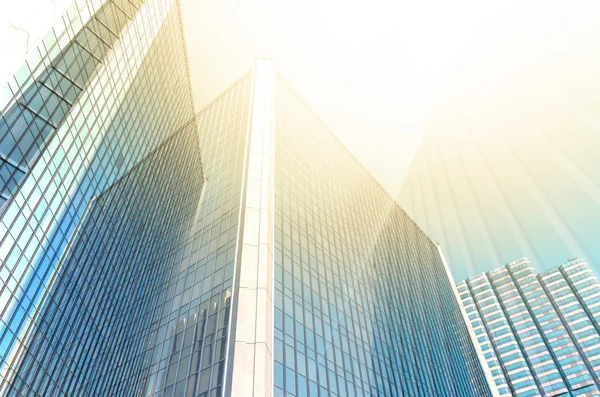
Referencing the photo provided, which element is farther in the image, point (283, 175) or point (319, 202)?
point (319, 202)

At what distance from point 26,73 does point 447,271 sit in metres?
116

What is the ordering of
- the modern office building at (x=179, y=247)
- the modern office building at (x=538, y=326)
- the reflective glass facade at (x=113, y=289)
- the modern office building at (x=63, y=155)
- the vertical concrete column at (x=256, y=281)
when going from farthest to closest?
the modern office building at (x=538, y=326), the reflective glass facade at (x=113, y=289), the modern office building at (x=63, y=155), the modern office building at (x=179, y=247), the vertical concrete column at (x=256, y=281)

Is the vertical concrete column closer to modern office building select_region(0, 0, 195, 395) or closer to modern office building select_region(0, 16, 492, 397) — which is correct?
modern office building select_region(0, 16, 492, 397)

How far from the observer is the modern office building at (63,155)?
38906 mm

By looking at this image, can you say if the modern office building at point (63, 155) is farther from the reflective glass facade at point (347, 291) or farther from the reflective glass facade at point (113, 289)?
the reflective glass facade at point (347, 291)

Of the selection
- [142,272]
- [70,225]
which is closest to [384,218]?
[142,272]

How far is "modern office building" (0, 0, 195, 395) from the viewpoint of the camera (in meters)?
38.9

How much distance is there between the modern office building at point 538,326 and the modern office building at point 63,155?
396 feet

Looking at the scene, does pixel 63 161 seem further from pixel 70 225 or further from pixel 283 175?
pixel 283 175

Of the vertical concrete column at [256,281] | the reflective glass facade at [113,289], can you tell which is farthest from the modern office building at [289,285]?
the reflective glass facade at [113,289]

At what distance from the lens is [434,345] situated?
81.6 metres

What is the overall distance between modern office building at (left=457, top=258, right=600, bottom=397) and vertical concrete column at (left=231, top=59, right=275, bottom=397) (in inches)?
4628

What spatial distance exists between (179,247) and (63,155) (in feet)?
60.1

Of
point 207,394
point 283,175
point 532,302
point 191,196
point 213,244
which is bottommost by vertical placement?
point 207,394
